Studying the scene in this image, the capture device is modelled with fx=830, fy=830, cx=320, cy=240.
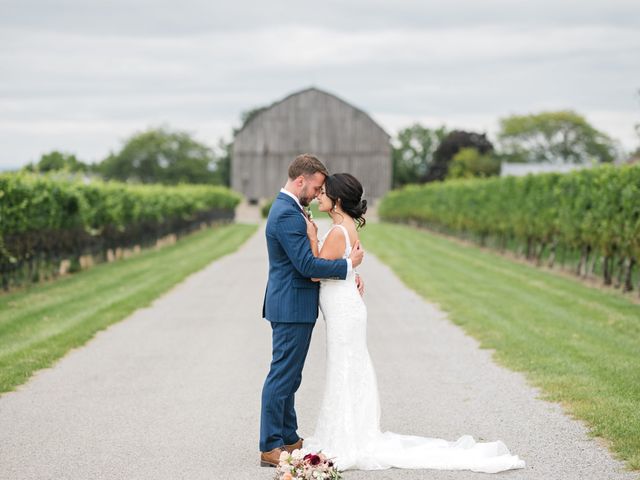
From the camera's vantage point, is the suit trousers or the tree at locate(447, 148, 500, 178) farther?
the tree at locate(447, 148, 500, 178)

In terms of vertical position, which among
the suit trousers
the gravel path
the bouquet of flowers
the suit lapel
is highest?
the suit lapel

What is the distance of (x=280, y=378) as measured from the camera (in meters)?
5.81

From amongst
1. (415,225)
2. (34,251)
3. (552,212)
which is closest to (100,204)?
(34,251)

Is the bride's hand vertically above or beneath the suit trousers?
above

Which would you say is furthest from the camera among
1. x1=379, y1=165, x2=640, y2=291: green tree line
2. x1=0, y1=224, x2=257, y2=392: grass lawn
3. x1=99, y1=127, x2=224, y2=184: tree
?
x1=99, y1=127, x2=224, y2=184: tree

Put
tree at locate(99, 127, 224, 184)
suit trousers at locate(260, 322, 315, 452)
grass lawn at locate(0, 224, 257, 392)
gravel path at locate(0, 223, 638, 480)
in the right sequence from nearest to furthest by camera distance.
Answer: gravel path at locate(0, 223, 638, 480) → suit trousers at locate(260, 322, 315, 452) → grass lawn at locate(0, 224, 257, 392) → tree at locate(99, 127, 224, 184)

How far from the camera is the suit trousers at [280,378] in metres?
5.75

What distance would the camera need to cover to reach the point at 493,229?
31.0 m

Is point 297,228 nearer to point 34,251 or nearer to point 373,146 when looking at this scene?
point 34,251

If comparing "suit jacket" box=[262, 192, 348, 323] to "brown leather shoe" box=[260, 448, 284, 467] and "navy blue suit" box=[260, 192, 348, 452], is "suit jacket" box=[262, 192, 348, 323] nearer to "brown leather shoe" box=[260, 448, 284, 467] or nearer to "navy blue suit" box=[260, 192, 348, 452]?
"navy blue suit" box=[260, 192, 348, 452]

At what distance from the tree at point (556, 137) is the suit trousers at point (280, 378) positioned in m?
99.6

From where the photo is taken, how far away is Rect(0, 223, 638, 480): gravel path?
222 inches

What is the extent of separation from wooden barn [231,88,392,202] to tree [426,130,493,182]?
927cm

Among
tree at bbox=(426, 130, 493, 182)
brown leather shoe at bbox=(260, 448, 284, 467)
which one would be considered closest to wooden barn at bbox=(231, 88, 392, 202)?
tree at bbox=(426, 130, 493, 182)
